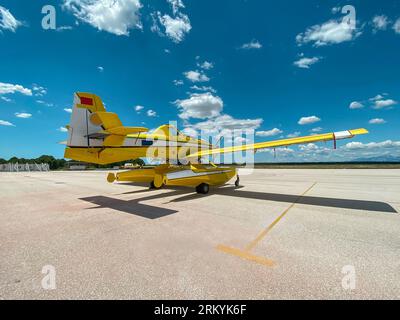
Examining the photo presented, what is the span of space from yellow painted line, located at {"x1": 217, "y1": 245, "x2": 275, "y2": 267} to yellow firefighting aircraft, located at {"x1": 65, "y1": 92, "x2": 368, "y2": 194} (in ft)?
16.0

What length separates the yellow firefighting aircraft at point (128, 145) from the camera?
7.84 meters

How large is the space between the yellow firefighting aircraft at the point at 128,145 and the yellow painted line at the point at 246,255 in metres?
4.87

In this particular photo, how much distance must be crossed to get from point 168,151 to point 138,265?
8.39 meters

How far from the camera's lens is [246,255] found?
3.18 meters

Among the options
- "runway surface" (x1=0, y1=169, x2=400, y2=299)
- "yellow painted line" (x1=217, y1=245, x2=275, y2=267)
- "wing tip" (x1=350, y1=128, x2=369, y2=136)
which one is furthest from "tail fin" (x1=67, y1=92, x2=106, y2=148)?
"wing tip" (x1=350, y1=128, x2=369, y2=136)

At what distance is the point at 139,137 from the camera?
32.0 feet

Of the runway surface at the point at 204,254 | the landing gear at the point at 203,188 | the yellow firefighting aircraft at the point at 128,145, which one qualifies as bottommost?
the runway surface at the point at 204,254

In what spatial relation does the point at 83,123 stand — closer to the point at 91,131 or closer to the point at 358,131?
the point at 91,131

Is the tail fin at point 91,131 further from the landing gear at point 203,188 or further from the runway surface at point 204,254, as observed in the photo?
the landing gear at point 203,188

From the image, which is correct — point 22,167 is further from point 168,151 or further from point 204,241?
point 204,241

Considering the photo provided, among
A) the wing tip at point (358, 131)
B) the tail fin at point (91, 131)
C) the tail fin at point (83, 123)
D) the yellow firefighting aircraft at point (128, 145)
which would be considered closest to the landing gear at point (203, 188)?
the yellow firefighting aircraft at point (128, 145)

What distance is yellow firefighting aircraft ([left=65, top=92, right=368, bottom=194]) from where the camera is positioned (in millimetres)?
7844

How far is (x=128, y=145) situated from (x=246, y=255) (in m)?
8.16

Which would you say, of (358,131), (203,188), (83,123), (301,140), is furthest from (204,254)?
(83,123)
